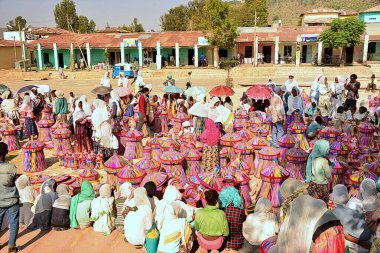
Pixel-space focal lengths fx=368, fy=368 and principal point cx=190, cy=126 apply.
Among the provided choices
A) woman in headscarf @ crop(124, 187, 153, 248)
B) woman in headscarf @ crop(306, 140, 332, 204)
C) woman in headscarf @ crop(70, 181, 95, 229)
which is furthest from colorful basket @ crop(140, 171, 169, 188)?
woman in headscarf @ crop(306, 140, 332, 204)

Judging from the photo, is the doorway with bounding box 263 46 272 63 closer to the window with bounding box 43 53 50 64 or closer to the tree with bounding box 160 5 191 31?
the tree with bounding box 160 5 191 31

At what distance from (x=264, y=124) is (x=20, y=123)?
7133 mm

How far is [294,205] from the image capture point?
2697 millimetres

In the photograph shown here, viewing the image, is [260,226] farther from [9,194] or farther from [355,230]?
[9,194]

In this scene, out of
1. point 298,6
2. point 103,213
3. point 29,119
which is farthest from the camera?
point 298,6

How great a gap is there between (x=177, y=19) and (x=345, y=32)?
90.2 feet

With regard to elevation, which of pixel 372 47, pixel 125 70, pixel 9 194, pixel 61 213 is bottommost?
pixel 61 213

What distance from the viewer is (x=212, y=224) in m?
4.52

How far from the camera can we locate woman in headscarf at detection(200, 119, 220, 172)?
6.51m

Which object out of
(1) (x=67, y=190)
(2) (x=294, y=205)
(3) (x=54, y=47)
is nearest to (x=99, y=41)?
(3) (x=54, y=47)

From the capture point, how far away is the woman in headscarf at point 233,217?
4754 mm

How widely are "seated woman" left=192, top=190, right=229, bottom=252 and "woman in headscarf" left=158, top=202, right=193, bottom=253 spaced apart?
0.57 ft

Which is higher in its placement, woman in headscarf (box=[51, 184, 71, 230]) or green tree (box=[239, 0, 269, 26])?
green tree (box=[239, 0, 269, 26])

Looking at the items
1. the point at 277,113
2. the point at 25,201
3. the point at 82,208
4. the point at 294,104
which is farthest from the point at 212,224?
the point at 294,104
